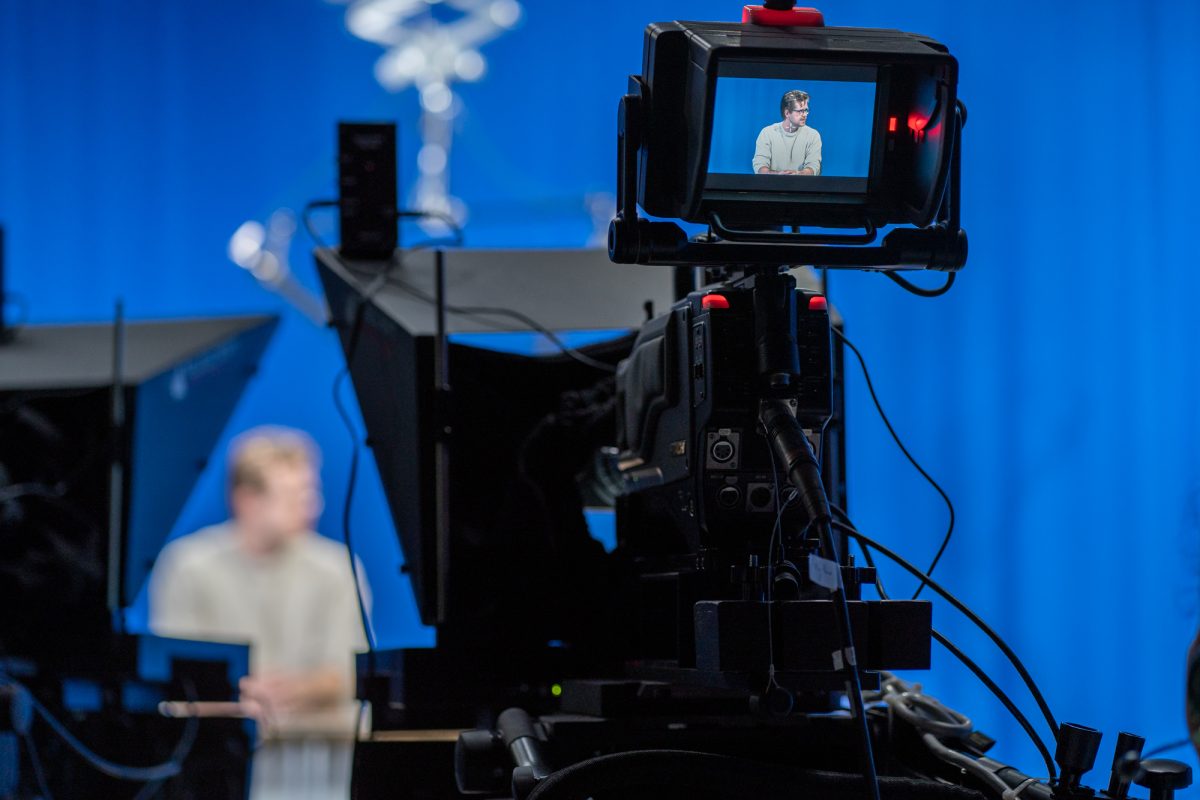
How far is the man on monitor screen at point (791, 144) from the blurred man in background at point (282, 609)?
→ 313cm

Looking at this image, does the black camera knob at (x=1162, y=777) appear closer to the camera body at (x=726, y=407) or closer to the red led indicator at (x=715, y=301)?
the camera body at (x=726, y=407)

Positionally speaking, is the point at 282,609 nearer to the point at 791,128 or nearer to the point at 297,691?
the point at 297,691

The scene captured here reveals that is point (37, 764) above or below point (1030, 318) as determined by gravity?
below

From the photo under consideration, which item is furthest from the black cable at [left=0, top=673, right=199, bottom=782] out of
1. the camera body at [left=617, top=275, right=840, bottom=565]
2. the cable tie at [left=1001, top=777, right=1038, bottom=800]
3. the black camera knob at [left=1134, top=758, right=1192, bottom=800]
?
the black camera knob at [left=1134, top=758, right=1192, bottom=800]

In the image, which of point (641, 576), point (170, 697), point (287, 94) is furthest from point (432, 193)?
point (641, 576)

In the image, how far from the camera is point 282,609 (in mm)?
4055

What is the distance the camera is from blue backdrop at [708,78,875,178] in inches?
42.3

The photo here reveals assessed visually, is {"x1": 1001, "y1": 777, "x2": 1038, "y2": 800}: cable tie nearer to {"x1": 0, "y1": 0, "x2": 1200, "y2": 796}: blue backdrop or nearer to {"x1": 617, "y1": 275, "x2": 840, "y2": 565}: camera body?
{"x1": 617, "y1": 275, "x2": 840, "y2": 565}: camera body

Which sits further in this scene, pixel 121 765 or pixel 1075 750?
pixel 121 765

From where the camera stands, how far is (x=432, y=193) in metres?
4.57

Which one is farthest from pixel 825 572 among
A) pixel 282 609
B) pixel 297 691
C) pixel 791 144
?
pixel 282 609

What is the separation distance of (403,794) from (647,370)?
1.75 feet

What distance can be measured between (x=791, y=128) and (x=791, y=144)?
0.05 ft

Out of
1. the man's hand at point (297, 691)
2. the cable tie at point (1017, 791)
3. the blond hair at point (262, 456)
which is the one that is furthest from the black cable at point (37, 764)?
the blond hair at point (262, 456)
